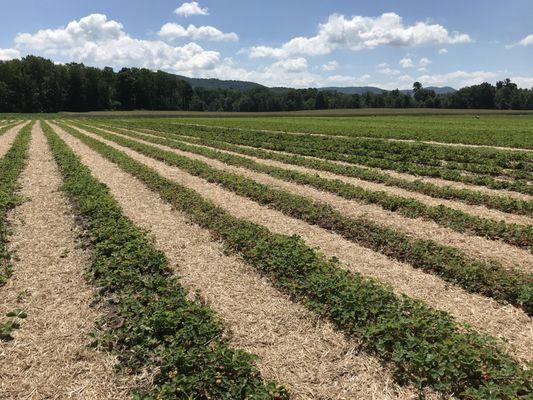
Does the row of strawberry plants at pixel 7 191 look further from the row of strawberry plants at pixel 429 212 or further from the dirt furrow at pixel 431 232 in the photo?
the row of strawberry plants at pixel 429 212

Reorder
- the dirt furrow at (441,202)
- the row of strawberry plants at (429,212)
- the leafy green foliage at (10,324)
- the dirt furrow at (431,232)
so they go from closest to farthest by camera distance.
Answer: the leafy green foliage at (10,324)
the dirt furrow at (431,232)
the row of strawberry plants at (429,212)
the dirt furrow at (441,202)

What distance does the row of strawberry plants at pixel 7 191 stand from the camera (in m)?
9.16

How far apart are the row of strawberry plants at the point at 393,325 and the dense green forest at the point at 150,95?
444ft

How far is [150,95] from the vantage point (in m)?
146

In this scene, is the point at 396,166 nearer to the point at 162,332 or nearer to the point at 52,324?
the point at 162,332

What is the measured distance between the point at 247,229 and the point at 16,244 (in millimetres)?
5688

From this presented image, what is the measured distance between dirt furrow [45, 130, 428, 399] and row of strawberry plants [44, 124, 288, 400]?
37cm

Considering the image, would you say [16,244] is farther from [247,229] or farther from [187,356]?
[187,356]

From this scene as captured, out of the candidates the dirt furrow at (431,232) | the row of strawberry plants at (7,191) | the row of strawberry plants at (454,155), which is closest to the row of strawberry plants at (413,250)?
the dirt furrow at (431,232)

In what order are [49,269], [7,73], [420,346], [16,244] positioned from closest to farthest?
[420,346]
[49,269]
[16,244]
[7,73]

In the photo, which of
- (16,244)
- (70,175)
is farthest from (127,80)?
(16,244)

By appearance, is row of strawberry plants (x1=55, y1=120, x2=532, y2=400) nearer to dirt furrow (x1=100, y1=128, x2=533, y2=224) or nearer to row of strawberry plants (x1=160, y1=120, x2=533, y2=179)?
dirt furrow (x1=100, y1=128, x2=533, y2=224)

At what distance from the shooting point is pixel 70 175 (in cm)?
1912

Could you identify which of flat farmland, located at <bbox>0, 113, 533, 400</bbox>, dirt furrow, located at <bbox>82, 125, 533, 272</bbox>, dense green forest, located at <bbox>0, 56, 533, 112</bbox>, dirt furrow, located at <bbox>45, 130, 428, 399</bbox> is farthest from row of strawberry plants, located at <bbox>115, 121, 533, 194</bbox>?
dense green forest, located at <bbox>0, 56, 533, 112</bbox>
